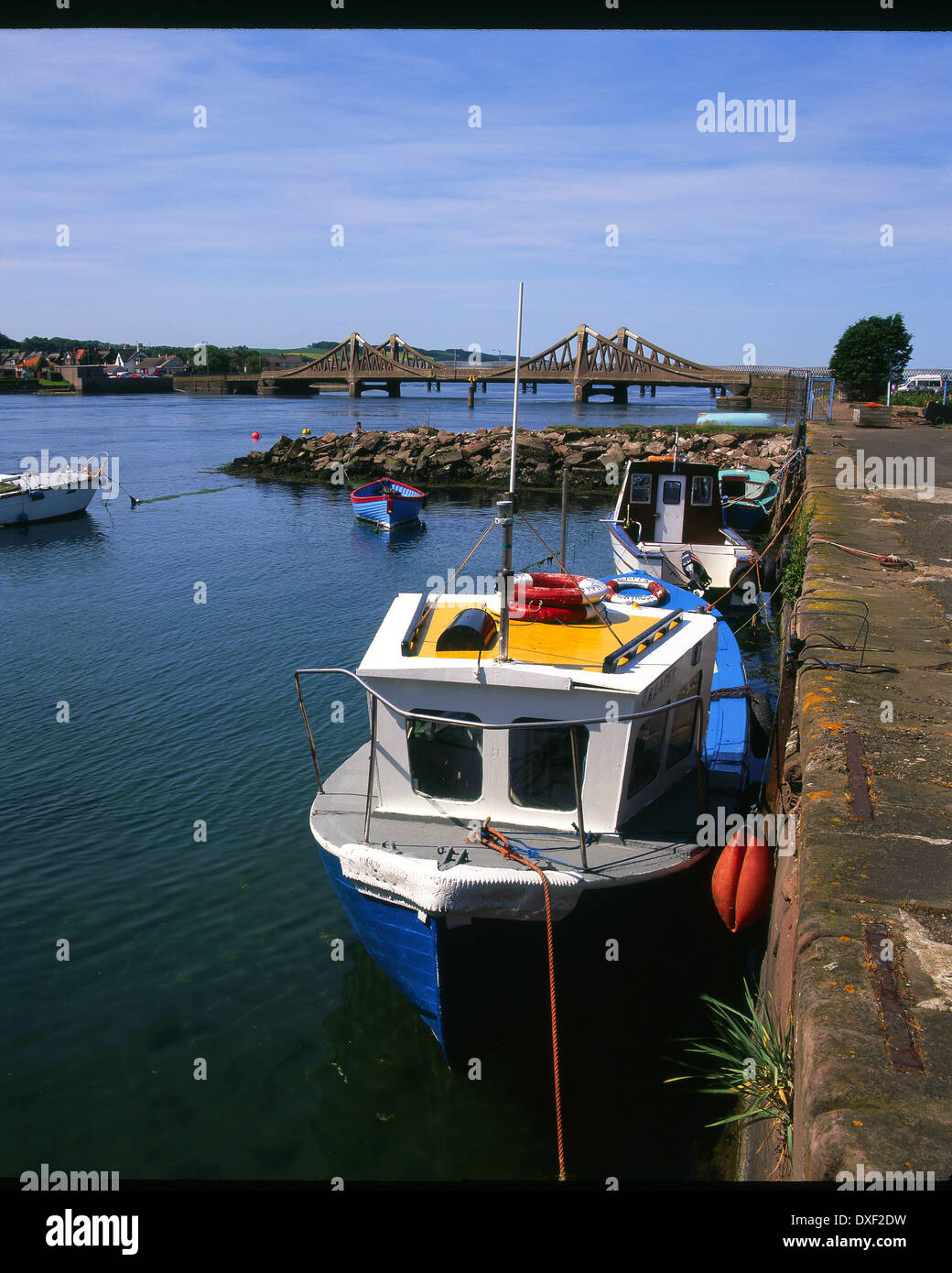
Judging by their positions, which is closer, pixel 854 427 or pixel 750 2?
pixel 750 2

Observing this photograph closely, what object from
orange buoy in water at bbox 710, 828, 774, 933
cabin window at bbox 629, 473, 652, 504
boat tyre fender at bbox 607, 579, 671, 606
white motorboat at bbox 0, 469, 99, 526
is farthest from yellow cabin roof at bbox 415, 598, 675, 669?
white motorboat at bbox 0, 469, 99, 526

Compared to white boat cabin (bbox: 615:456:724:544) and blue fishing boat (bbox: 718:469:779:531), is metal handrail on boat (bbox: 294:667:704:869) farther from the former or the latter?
blue fishing boat (bbox: 718:469:779:531)

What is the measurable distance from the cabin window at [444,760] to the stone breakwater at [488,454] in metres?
40.3

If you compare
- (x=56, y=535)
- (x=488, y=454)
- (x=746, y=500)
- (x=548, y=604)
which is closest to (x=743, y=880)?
(x=548, y=604)

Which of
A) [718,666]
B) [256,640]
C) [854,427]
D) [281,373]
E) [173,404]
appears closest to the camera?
[718,666]

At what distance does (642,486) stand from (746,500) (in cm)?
884

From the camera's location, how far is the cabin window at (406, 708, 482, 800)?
25.7ft

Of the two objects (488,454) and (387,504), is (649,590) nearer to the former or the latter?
(387,504)

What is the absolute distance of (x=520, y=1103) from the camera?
7770 millimetres

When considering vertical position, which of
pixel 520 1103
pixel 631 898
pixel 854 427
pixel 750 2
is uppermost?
pixel 854 427

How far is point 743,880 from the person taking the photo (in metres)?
7.40
